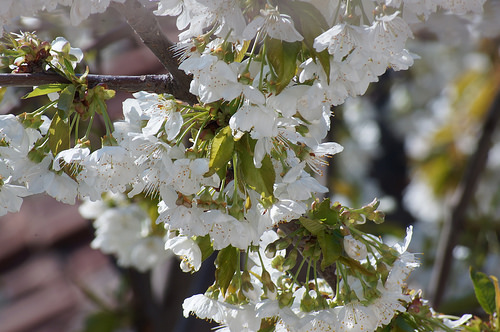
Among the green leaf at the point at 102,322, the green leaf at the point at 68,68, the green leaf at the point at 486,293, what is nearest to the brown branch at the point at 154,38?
the green leaf at the point at 68,68

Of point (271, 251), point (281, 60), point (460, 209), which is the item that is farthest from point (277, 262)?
point (460, 209)

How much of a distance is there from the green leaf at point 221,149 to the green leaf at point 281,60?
10 centimetres

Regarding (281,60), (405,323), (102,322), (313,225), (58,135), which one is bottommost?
(102,322)

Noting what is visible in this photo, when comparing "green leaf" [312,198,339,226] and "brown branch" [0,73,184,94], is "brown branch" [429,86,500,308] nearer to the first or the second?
"green leaf" [312,198,339,226]

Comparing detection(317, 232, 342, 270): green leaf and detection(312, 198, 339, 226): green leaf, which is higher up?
detection(312, 198, 339, 226): green leaf

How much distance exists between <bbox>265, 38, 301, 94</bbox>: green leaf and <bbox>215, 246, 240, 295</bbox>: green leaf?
0.31 m

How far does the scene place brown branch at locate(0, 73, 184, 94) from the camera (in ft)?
3.63

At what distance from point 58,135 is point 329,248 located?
493mm

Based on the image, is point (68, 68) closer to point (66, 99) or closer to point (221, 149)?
point (66, 99)

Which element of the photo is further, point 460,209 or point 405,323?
point 460,209

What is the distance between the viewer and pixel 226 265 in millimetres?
1116

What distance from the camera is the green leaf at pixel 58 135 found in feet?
3.57

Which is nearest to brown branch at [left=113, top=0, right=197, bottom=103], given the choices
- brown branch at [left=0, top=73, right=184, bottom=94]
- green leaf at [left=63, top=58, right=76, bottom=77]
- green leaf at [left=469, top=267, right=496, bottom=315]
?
brown branch at [left=0, top=73, right=184, bottom=94]

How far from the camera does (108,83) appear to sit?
44.9 inches
